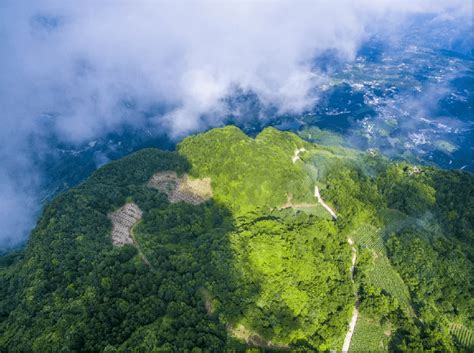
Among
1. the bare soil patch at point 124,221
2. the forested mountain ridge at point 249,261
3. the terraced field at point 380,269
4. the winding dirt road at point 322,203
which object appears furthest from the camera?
the winding dirt road at point 322,203

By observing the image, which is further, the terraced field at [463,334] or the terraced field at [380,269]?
the terraced field at [380,269]

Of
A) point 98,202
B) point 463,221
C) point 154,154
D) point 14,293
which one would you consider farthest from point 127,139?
point 463,221

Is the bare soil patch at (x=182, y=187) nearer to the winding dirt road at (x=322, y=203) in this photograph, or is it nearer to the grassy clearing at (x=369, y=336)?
the winding dirt road at (x=322, y=203)

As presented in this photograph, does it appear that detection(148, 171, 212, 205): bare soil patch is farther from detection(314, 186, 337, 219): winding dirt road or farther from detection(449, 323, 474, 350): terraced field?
detection(449, 323, 474, 350): terraced field

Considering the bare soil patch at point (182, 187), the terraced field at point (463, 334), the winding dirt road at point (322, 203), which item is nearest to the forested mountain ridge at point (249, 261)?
the terraced field at point (463, 334)

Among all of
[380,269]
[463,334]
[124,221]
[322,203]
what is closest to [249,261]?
[380,269]

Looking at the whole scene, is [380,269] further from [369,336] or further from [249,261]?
[249,261]

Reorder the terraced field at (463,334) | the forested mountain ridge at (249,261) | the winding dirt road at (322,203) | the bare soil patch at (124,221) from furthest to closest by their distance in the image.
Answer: the winding dirt road at (322,203)
the bare soil patch at (124,221)
the terraced field at (463,334)
the forested mountain ridge at (249,261)
